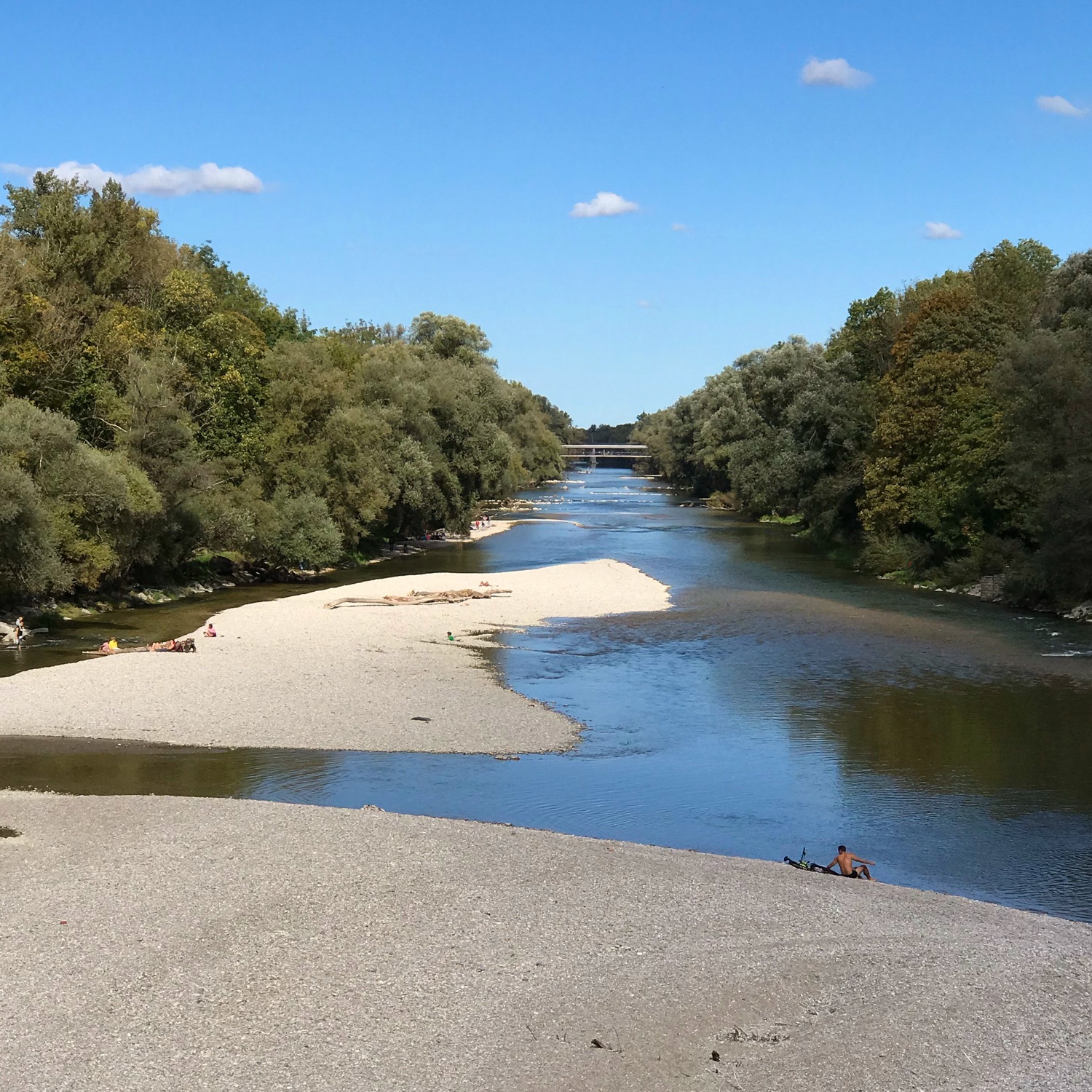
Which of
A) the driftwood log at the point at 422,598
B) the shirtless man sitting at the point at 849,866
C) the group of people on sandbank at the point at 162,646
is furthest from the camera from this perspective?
the driftwood log at the point at 422,598

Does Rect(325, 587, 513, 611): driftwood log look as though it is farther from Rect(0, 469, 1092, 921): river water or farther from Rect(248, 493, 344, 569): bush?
Rect(248, 493, 344, 569): bush

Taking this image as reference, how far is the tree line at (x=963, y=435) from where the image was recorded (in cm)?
5131

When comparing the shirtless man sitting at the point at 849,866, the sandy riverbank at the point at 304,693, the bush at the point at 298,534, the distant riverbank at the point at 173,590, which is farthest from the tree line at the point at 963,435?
the shirtless man sitting at the point at 849,866

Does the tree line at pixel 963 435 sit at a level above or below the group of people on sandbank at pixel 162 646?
above

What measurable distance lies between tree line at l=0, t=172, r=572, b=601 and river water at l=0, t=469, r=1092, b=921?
4068 millimetres

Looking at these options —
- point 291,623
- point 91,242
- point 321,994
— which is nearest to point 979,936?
point 321,994

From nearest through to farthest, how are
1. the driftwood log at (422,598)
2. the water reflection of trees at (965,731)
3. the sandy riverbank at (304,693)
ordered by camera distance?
the water reflection of trees at (965,731) < the sandy riverbank at (304,693) < the driftwood log at (422,598)

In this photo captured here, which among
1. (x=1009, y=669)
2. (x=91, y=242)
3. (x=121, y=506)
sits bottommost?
(x=1009, y=669)

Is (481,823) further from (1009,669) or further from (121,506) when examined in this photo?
(121,506)

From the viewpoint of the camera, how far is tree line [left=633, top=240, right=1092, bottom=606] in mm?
51312

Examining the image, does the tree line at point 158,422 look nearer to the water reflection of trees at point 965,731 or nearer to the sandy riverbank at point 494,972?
the sandy riverbank at point 494,972

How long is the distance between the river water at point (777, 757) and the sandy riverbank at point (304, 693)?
1.17m

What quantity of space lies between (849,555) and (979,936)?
61.1 m

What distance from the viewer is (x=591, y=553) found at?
80125 mm
